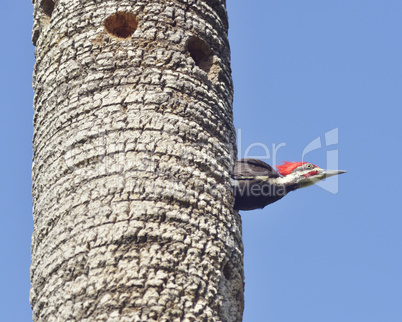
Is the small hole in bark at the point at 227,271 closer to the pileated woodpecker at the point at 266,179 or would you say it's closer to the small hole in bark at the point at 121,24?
the pileated woodpecker at the point at 266,179

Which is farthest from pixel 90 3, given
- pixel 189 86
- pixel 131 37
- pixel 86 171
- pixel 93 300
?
pixel 93 300

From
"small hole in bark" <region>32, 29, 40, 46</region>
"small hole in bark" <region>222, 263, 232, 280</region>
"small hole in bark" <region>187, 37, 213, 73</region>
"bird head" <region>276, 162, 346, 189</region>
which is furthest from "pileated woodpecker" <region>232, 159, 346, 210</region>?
"small hole in bark" <region>32, 29, 40, 46</region>

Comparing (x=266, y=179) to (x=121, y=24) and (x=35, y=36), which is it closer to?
(x=121, y=24)

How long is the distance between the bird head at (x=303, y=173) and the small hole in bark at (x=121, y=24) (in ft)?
5.17

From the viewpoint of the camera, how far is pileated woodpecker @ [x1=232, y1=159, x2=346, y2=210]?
5.01m

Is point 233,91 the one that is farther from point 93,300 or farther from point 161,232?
point 93,300

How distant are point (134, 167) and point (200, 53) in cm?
123

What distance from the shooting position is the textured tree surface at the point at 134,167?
412 centimetres

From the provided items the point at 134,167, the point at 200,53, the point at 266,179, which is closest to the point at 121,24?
the point at 200,53

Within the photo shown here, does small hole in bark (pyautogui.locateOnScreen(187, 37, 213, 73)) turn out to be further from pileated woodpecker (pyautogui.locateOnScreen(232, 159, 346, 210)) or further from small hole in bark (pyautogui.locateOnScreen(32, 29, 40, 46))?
small hole in bark (pyautogui.locateOnScreen(32, 29, 40, 46))

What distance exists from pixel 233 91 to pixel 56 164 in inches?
55.9

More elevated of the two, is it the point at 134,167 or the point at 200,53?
the point at 200,53

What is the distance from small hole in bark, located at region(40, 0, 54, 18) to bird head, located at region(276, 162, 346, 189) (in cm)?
199

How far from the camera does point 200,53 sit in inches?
209
